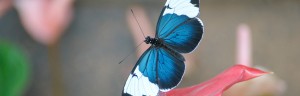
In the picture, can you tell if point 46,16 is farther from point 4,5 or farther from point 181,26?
point 181,26

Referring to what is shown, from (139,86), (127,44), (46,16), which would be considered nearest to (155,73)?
(139,86)

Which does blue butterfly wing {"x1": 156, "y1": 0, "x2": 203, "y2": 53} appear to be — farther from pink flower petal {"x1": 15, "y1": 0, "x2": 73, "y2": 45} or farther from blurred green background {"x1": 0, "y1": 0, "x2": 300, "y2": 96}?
blurred green background {"x1": 0, "y1": 0, "x2": 300, "y2": 96}

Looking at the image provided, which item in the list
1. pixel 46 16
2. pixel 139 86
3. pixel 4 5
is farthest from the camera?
pixel 4 5

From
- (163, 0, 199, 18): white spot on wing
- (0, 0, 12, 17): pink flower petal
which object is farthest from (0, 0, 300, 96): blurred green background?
(163, 0, 199, 18): white spot on wing

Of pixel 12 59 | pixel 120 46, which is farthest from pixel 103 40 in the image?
pixel 12 59

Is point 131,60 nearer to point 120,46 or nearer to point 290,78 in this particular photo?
point 120,46

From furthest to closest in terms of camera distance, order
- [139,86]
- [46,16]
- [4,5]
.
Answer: [4,5]
[46,16]
[139,86]
